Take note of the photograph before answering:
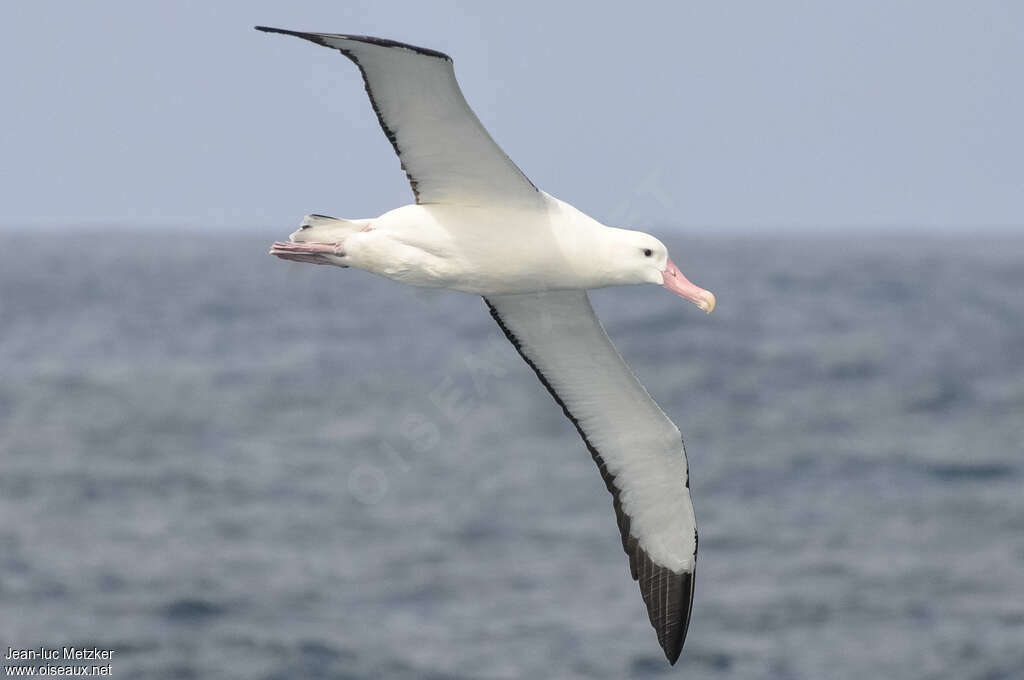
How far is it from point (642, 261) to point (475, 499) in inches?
999

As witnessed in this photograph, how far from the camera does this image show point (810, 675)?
24.2m

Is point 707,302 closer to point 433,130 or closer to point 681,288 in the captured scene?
point 681,288

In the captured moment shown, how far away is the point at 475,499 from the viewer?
112ft

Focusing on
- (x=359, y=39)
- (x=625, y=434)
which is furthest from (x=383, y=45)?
(x=625, y=434)

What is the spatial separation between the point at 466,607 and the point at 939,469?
1516cm

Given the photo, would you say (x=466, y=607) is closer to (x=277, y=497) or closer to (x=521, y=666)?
(x=521, y=666)

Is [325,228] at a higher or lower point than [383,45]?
lower

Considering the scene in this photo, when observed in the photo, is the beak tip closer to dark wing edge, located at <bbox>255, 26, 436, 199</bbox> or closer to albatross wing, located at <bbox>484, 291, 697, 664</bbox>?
albatross wing, located at <bbox>484, 291, 697, 664</bbox>

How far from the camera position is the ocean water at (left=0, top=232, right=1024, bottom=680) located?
2531 cm

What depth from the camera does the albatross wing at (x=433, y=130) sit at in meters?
8.52

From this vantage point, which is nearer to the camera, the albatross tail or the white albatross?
the white albatross

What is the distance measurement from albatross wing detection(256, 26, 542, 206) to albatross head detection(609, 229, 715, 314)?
64 centimetres

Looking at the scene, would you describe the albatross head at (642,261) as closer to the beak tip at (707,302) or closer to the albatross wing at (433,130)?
the beak tip at (707,302)

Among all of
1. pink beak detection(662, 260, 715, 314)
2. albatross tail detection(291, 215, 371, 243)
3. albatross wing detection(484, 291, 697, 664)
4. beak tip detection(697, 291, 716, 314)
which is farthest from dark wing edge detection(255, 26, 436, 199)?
beak tip detection(697, 291, 716, 314)
